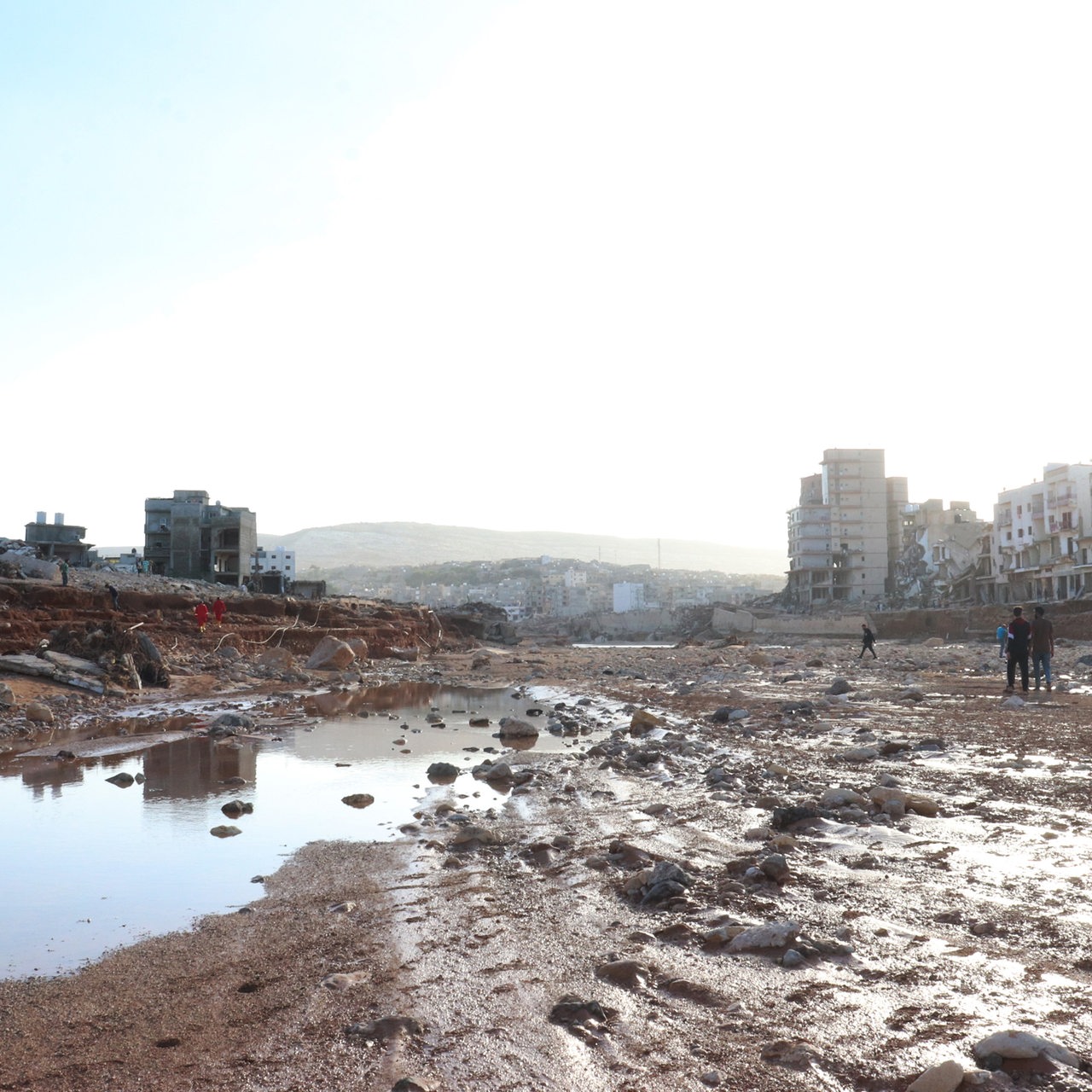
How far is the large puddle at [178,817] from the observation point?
20.4 feet

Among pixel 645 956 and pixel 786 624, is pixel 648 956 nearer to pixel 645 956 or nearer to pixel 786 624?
pixel 645 956

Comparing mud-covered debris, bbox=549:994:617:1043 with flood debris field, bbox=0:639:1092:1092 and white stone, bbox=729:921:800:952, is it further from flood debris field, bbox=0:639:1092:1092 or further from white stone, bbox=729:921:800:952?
white stone, bbox=729:921:800:952

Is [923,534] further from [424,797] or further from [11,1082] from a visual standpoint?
[11,1082]

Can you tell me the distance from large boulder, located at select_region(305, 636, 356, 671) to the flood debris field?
77.4ft

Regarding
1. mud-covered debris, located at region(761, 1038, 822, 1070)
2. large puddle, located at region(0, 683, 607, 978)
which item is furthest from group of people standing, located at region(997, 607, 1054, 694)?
mud-covered debris, located at region(761, 1038, 822, 1070)

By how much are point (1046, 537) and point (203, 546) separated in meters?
67.6

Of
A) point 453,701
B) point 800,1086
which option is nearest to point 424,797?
point 800,1086

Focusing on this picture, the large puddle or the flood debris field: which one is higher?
the flood debris field

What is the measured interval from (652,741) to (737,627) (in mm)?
69023

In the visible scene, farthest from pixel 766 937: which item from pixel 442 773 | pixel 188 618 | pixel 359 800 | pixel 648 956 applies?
pixel 188 618

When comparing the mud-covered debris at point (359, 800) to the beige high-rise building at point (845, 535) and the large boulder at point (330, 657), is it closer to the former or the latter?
the large boulder at point (330, 657)

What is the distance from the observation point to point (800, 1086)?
3.53 meters

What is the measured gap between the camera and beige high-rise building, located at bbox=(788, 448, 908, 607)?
332 feet

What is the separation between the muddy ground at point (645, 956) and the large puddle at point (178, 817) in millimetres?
A: 459
